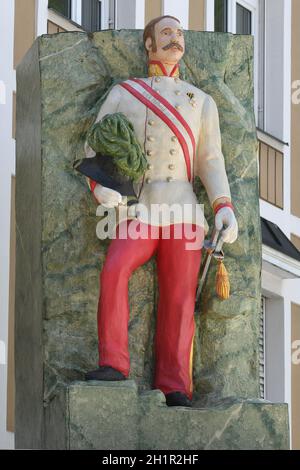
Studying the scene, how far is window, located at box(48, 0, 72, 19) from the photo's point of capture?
17.3 meters

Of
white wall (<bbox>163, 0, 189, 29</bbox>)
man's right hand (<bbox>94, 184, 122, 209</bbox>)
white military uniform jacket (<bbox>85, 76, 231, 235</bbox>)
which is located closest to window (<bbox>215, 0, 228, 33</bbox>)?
white wall (<bbox>163, 0, 189, 29</bbox>)

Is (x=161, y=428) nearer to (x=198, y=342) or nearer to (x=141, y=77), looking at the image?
(x=198, y=342)

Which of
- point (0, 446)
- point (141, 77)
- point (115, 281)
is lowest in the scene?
point (0, 446)

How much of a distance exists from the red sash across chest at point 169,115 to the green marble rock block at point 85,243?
240 millimetres

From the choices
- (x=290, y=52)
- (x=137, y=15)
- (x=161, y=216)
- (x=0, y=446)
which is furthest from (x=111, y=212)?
(x=290, y=52)

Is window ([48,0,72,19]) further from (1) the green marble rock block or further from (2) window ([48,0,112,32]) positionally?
(1) the green marble rock block

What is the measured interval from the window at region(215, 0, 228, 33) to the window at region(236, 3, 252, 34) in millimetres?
141

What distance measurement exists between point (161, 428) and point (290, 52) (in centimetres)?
724

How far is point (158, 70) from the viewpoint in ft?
44.1

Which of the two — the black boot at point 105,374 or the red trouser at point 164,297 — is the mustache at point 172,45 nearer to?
the red trouser at point 164,297

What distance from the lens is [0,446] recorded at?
16.2 meters

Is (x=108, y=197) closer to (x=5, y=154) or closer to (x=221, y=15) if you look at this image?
(x=5, y=154)

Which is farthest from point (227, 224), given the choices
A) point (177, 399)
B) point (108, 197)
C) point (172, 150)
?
point (177, 399)

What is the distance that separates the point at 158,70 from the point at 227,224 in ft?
3.05
